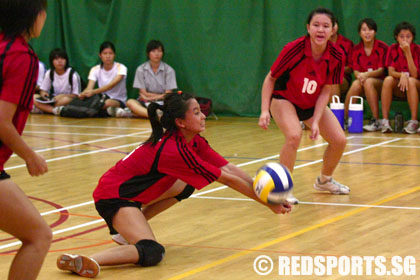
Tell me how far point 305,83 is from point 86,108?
23.0ft

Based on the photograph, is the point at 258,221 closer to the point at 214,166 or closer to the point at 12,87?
the point at 214,166

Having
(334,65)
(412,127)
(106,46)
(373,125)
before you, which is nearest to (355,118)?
(373,125)

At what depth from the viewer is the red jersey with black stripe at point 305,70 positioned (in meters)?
5.76

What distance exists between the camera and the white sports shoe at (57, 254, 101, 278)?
3912 millimetres

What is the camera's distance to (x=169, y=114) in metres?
4.38

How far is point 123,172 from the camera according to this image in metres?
4.38

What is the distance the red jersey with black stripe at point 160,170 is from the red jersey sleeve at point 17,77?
52.5 inches

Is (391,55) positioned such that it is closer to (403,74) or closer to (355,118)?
(403,74)

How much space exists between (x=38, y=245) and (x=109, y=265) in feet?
3.38

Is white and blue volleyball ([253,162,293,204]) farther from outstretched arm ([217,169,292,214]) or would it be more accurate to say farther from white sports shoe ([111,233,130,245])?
white sports shoe ([111,233,130,245])

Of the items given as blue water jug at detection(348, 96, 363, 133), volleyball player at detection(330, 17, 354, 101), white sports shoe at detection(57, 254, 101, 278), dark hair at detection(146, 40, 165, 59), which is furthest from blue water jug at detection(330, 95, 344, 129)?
white sports shoe at detection(57, 254, 101, 278)

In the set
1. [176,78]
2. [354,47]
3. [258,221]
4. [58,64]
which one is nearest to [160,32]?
[176,78]

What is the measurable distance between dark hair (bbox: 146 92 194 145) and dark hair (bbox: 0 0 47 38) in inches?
54.3

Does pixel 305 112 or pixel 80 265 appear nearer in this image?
pixel 80 265
